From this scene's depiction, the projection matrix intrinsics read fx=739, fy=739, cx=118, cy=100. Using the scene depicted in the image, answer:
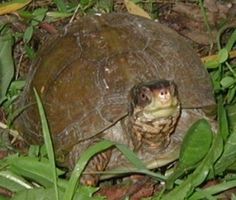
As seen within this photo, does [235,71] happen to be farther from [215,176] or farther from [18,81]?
[18,81]

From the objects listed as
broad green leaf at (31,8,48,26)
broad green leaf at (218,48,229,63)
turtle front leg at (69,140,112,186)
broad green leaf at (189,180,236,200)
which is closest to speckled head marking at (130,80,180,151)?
turtle front leg at (69,140,112,186)

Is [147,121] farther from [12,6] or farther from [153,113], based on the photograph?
[12,6]

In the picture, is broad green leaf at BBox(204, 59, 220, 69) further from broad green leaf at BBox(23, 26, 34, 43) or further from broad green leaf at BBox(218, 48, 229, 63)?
broad green leaf at BBox(23, 26, 34, 43)

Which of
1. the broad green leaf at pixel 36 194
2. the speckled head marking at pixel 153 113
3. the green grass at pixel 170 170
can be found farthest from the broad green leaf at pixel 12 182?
the speckled head marking at pixel 153 113

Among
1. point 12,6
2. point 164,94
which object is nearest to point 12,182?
point 164,94

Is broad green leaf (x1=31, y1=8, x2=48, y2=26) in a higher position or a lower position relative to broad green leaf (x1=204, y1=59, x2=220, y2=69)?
higher

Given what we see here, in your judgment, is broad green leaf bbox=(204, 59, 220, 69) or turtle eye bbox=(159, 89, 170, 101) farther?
broad green leaf bbox=(204, 59, 220, 69)

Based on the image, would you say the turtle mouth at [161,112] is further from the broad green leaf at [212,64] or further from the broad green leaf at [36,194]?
the broad green leaf at [212,64]
